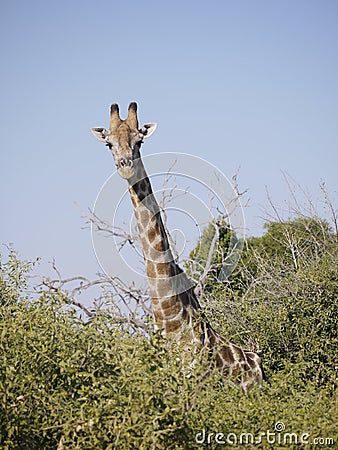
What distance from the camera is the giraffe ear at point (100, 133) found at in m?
6.31

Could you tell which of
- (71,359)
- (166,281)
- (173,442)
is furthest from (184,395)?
(166,281)

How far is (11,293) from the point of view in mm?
6074

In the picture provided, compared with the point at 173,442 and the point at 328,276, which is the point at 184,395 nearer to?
the point at 173,442

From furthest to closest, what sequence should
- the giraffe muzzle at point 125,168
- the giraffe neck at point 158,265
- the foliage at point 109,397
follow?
the giraffe neck at point 158,265 < the giraffe muzzle at point 125,168 < the foliage at point 109,397

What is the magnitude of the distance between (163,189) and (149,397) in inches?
187

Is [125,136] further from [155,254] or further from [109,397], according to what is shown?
[109,397]

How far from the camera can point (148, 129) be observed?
21.0 ft

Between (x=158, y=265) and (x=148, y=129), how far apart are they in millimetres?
1109

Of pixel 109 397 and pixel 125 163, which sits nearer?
pixel 109 397

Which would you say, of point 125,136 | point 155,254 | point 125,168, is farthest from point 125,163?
point 155,254

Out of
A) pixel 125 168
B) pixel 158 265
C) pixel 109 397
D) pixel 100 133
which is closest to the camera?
pixel 109 397

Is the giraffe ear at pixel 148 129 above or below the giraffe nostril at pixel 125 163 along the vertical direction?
above

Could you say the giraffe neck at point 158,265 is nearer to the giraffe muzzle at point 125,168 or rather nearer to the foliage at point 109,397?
the giraffe muzzle at point 125,168

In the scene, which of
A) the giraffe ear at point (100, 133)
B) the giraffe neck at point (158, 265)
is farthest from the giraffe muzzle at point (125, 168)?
the giraffe ear at point (100, 133)
